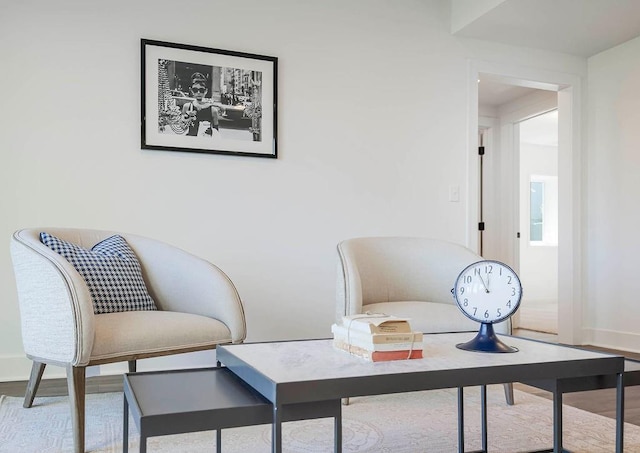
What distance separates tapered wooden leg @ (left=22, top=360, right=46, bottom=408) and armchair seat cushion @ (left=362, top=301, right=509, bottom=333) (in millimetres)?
1436

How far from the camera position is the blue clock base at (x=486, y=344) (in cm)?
167

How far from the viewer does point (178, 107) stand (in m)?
3.33

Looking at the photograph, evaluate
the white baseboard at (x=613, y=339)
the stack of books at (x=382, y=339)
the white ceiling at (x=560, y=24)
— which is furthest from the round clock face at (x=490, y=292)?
the white baseboard at (x=613, y=339)

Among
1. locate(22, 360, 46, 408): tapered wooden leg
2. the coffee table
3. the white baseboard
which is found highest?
the coffee table

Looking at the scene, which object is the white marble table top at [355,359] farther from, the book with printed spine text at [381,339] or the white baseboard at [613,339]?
the white baseboard at [613,339]

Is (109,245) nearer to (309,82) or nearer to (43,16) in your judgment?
(43,16)

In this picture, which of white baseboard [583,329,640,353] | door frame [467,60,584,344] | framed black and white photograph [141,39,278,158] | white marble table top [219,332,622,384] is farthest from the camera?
door frame [467,60,584,344]

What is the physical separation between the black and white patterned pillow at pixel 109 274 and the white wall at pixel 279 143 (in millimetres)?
738

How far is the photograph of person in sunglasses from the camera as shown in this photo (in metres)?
3.36

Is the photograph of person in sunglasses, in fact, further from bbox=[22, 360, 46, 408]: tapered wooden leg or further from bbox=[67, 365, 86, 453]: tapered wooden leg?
bbox=[67, 365, 86, 453]: tapered wooden leg

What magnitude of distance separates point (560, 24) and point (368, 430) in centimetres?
310

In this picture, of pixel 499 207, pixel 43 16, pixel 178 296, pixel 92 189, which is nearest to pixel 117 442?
pixel 178 296

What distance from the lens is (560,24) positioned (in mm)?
3930

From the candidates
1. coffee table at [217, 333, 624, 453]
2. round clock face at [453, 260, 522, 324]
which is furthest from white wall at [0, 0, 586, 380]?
round clock face at [453, 260, 522, 324]
